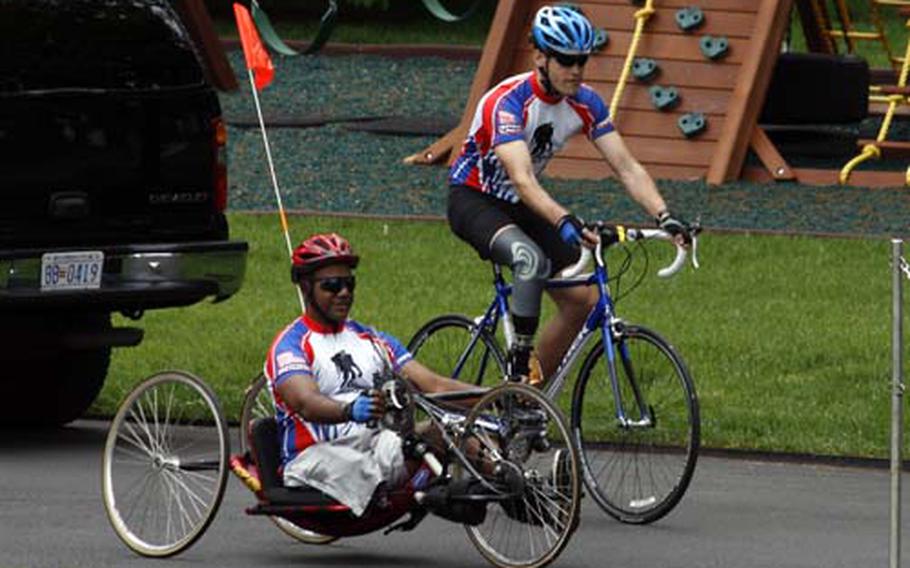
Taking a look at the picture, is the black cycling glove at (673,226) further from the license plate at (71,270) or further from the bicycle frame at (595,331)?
the license plate at (71,270)

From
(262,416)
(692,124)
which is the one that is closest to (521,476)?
(262,416)

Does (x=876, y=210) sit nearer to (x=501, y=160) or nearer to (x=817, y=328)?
(x=817, y=328)

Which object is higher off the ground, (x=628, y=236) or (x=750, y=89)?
(x=628, y=236)

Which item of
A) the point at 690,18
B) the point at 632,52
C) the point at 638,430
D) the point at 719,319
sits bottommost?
the point at 719,319

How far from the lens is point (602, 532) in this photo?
1080 centimetres

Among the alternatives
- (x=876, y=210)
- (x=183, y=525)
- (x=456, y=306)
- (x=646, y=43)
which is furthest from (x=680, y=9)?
(x=183, y=525)

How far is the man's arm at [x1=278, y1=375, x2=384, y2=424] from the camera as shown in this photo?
31.6 feet

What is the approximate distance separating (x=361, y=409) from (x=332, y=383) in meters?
0.37

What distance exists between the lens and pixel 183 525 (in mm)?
10328

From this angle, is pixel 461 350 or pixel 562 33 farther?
pixel 461 350

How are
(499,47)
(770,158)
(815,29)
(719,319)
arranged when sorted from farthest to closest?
(815,29), (499,47), (770,158), (719,319)

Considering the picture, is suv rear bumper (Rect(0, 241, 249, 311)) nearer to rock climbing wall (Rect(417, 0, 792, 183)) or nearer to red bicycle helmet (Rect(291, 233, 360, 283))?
red bicycle helmet (Rect(291, 233, 360, 283))

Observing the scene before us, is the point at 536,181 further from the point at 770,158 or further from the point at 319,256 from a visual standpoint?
the point at 770,158

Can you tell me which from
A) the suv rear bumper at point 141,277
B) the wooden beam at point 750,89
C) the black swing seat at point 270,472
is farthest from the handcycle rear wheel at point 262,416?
the wooden beam at point 750,89
